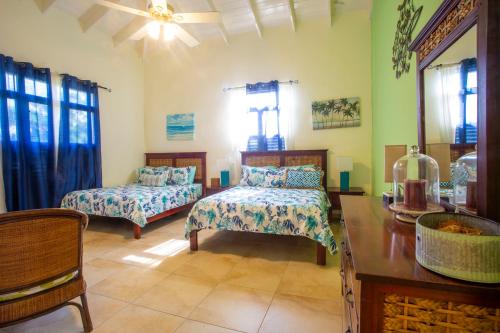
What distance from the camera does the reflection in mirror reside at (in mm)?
912

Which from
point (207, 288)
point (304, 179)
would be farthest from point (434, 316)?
point (304, 179)

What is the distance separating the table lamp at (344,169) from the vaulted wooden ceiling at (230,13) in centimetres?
230

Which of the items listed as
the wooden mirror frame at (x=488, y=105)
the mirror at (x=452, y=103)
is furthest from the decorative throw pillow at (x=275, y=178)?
the wooden mirror frame at (x=488, y=105)

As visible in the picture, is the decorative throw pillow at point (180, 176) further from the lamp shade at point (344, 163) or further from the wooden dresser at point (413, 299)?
the wooden dresser at point (413, 299)

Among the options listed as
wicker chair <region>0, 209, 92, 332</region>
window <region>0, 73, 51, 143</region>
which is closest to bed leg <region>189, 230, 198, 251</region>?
wicker chair <region>0, 209, 92, 332</region>

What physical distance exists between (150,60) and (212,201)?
4001 millimetres

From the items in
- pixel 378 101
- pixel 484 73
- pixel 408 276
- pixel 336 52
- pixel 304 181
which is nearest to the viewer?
pixel 408 276

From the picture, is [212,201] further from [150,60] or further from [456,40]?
[150,60]

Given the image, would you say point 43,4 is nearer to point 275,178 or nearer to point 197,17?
point 197,17

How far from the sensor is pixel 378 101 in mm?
3229

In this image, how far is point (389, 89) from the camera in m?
2.54

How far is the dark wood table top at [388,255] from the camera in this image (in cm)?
58

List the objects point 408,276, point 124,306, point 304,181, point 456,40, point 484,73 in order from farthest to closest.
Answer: point 304,181 → point 124,306 → point 456,40 → point 484,73 → point 408,276

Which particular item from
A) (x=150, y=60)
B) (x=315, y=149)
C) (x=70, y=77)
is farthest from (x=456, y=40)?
(x=150, y=60)
